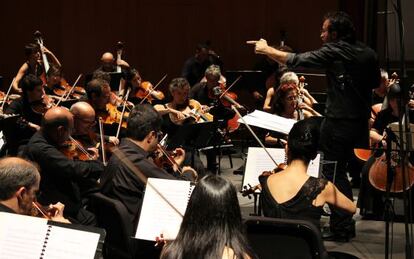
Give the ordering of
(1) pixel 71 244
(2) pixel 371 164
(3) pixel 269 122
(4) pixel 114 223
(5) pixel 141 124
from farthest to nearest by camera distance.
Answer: (2) pixel 371 164
(3) pixel 269 122
(5) pixel 141 124
(4) pixel 114 223
(1) pixel 71 244

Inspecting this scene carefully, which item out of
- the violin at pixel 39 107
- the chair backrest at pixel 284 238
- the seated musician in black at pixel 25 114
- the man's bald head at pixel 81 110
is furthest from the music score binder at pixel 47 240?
the violin at pixel 39 107

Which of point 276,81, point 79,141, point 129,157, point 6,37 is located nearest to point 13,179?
point 129,157

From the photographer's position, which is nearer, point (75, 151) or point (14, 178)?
point (14, 178)

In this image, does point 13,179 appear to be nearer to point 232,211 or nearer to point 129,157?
point 129,157

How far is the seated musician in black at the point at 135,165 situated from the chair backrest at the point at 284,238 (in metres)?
0.91

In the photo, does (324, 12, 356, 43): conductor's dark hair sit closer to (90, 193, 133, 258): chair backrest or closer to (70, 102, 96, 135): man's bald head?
(70, 102, 96, 135): man's bald head

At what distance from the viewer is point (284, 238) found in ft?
10.4

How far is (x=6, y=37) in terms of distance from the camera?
1193 cm

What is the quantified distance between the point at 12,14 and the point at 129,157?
8.64 m

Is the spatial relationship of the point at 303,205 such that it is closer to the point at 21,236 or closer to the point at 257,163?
the point at 21,236

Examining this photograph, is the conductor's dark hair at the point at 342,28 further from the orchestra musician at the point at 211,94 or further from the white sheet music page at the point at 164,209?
the orchestra musician at the point at 211,94

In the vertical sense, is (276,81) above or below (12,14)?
below

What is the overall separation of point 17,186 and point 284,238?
130 centimetres

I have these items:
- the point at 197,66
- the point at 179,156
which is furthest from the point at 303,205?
the point at 197,66
